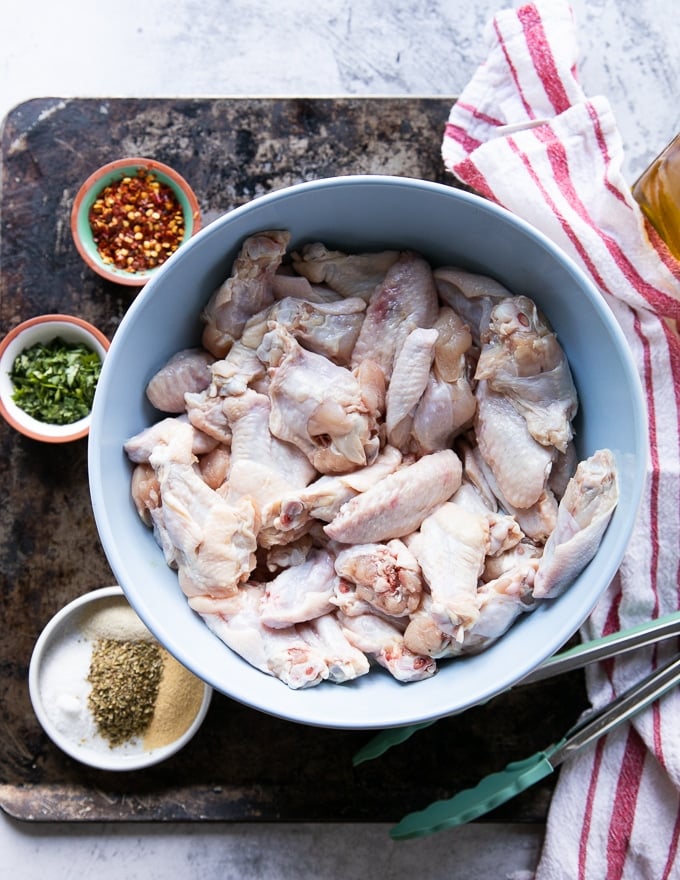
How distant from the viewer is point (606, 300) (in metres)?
1.84

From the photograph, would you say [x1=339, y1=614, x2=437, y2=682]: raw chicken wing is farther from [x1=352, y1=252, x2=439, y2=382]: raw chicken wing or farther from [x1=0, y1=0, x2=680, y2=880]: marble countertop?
[x1=0, y1=0, x2=680, y2=880]: marble countertop

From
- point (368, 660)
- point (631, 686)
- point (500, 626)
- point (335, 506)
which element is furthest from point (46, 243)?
point (631, 686)

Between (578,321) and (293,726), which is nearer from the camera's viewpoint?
(578,321)

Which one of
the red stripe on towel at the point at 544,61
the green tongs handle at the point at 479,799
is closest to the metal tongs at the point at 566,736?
the green tongs handle at the point at 479,799

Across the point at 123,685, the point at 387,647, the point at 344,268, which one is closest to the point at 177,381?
the point at 344,268

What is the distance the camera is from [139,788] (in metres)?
1.97

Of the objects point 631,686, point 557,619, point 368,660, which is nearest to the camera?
point 557,619

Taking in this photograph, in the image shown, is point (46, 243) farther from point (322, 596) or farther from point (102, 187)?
point (322, 596)

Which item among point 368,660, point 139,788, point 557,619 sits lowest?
point 139,788

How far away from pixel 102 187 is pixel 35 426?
54 centimetres

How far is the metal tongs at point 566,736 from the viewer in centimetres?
180

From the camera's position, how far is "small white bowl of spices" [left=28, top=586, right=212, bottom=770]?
1926mm

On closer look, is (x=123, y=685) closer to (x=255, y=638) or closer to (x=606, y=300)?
(x=255, y=638)

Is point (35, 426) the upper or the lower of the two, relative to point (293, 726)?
upper
